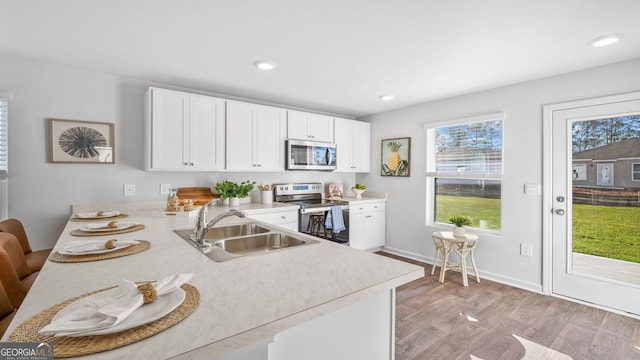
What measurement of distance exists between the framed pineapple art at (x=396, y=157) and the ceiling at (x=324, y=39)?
4.00 feet

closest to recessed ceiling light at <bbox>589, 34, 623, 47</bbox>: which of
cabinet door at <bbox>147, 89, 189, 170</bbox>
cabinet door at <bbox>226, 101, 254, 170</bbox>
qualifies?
cabinet door at <bbox>226, 101, 254, 170</bbox>

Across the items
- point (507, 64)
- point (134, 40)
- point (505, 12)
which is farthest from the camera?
point (507, 64)

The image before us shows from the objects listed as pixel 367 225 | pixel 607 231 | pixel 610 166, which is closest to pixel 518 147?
pixel 610 166

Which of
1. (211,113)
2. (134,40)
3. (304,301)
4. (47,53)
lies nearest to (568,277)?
(304,301)

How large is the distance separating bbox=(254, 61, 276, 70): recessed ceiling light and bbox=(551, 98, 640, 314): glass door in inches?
112

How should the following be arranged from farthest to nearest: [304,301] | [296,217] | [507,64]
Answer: [296,217] < [507,64] < [304,301]

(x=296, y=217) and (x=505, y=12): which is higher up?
(x=505, y=12)

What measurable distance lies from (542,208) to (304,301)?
3173 mm

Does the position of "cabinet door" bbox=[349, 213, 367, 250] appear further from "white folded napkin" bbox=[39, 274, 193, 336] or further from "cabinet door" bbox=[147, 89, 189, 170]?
"white folded napkin" bbox=[39, 274, 193, 336]

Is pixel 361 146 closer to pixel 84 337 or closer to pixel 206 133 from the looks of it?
pixel 206 133

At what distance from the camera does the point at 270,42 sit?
2.21 meters

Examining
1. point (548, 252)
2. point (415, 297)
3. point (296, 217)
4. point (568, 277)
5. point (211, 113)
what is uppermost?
point (211, 113)

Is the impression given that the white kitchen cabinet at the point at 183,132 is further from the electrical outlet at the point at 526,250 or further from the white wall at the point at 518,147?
the electrical outlet at the point at 526,250

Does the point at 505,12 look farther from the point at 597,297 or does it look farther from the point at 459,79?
the point at 597,297
